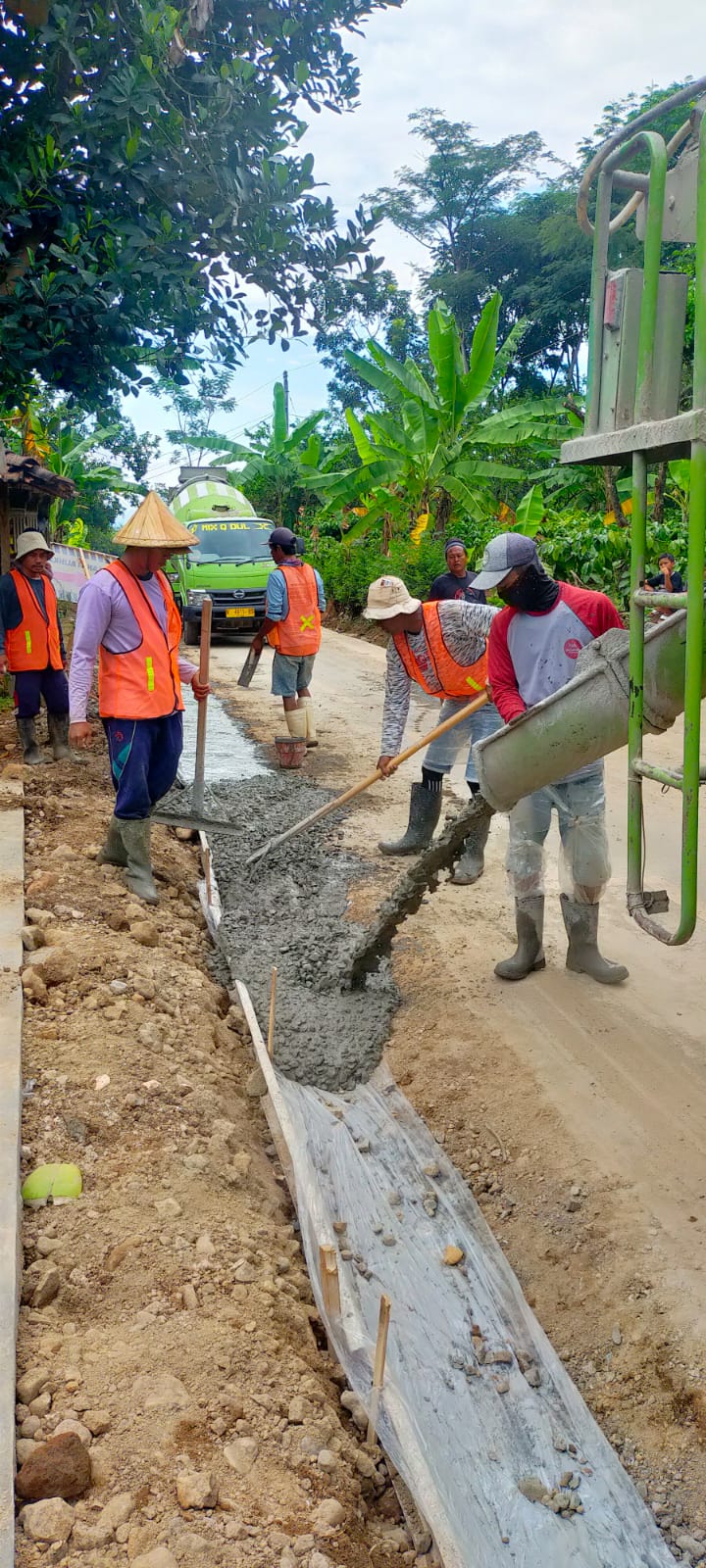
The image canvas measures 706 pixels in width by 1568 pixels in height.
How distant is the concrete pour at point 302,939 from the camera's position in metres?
3.98

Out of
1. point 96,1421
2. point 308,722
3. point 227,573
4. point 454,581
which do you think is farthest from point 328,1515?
point 227,573

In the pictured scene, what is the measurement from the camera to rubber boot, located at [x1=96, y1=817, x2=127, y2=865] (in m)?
5.13

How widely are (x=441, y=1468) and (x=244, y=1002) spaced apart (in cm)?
218

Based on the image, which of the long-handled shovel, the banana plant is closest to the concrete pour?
the long-handled shovel

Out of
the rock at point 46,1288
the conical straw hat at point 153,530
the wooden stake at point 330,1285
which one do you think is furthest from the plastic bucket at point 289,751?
the rock at point 46,1288

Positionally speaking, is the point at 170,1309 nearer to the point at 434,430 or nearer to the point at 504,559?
the point at 504,559

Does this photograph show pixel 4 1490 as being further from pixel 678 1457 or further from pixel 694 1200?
pixel 694 1200

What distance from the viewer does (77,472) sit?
2475cm

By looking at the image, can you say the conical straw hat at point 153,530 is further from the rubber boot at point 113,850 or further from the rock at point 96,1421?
the rock at point 96,1421

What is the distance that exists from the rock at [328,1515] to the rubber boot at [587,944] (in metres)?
2.63

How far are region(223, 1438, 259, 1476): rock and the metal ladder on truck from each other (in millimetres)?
1447

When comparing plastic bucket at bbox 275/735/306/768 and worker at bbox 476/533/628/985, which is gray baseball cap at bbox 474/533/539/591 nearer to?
worker at bbox 476/533/628/985

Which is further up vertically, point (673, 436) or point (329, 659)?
point (673, 436)

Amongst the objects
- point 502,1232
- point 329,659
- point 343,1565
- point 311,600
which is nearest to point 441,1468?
point 343,1565
